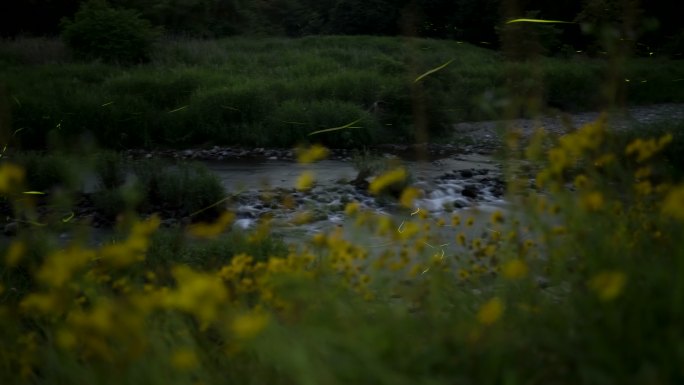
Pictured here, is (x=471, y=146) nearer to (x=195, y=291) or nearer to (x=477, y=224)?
(x=477, y=224)

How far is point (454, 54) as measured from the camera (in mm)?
20516

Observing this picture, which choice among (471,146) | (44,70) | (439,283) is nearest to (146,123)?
(44,70)

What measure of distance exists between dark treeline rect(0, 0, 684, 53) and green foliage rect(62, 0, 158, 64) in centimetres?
329

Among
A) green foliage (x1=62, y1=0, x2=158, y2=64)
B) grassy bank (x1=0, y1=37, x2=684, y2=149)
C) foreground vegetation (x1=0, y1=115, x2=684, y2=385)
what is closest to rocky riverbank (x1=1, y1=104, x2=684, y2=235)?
grassy bank (x1=0, y1=37, x2=684, y2=149)

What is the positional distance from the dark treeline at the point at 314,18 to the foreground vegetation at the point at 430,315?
26.8ft

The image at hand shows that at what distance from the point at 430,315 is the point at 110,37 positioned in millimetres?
17548

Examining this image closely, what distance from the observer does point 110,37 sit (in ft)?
59.4

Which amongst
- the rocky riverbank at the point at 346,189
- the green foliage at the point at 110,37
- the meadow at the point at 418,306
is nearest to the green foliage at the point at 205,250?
the rocky riverbank at the point at 346,189

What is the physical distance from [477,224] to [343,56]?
1429cm

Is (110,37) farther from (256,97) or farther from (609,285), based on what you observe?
(609,285)

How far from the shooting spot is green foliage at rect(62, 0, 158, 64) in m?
18.0

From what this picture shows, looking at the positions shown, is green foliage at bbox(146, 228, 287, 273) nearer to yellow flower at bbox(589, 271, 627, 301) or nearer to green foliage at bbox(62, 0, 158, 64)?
yellow flower at bbox(589, 271, 627, 301)

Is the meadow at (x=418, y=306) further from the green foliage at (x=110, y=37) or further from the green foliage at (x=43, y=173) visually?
the green foliage at (x=110, y=37)

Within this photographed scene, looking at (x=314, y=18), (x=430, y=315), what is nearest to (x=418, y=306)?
(x=430, y=315)
